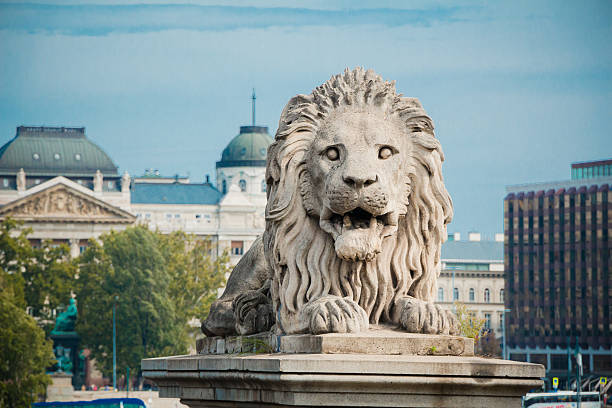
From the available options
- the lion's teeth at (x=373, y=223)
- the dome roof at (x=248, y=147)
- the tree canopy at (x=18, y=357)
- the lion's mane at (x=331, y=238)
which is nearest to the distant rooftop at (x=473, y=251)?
the dome roof at (x=248, y=147)

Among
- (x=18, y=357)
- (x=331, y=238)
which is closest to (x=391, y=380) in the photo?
(x=331, y=238)

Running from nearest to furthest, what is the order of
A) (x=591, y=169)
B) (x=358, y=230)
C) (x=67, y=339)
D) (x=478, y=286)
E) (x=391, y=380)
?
(x=391, y=380) < (x=358, y=230) < (x=67, y=339) < (x=591, y=169) < (x=478, y=286)

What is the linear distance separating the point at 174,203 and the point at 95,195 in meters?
15.6

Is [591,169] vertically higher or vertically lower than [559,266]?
higher

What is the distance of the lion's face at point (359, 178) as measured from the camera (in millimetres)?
8914

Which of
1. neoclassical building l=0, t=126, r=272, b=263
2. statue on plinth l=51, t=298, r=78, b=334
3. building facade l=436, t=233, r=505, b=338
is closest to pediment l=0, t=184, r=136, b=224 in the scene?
neoclassical building l=0, t=126, r=272, b=263

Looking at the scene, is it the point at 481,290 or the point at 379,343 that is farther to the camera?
the point at 481,290

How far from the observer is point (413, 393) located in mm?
8031

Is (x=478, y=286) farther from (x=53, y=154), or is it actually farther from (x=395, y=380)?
(x=395, y=380)

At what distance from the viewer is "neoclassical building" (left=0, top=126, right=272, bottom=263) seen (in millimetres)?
140625

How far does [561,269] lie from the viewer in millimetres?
122812

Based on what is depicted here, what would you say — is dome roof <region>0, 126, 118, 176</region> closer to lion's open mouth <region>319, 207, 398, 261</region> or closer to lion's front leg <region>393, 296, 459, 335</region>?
lion's open mouth <region>319, 207, 398, 261</region>

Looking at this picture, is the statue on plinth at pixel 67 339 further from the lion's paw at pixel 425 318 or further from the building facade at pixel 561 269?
the lion's paw at pixel 425 318

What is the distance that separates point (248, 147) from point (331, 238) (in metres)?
183
